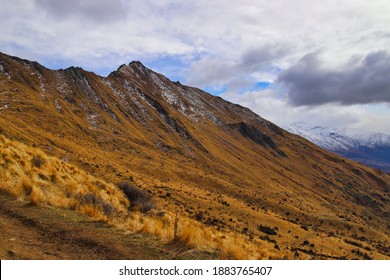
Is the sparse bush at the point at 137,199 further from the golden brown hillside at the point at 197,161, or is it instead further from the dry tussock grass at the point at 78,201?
the dry tussock grass at the point at 78,201

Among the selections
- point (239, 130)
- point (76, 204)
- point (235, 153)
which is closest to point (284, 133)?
point (239, 130)

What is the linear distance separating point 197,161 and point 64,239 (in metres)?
72.8

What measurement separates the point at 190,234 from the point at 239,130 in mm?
122793

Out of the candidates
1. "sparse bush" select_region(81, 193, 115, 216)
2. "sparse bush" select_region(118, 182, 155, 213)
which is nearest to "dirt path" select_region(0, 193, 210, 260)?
"sparse bush" select_region(81, 193, 115, 216)

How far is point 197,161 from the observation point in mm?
82312

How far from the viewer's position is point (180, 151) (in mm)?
85625

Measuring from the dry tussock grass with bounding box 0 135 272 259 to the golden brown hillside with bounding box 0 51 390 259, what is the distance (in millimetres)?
748

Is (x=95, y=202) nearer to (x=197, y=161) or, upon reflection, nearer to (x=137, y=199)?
(x=137, y=199)

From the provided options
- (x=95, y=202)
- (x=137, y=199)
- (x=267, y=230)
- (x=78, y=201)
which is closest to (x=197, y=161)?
(x=267, y=230)

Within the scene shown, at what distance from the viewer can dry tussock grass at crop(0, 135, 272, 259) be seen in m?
10.8

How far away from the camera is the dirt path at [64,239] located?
8.70 meters

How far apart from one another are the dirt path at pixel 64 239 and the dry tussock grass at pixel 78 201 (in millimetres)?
571

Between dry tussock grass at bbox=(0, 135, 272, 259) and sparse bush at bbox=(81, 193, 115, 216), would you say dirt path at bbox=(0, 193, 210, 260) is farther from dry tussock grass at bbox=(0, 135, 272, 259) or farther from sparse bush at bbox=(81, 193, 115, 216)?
sparse bush at bbox=(81, 193, 115, 216)
